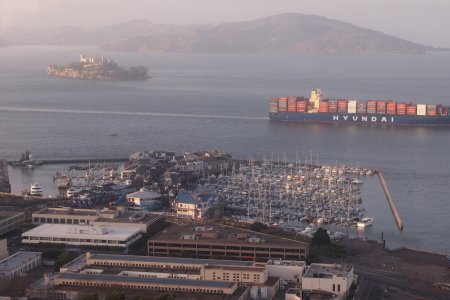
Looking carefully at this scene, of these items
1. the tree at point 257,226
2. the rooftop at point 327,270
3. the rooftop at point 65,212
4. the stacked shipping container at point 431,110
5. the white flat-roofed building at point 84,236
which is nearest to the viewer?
the rooftop at point 327,270

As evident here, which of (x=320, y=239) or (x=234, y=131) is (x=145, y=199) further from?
(x=234, y=131)

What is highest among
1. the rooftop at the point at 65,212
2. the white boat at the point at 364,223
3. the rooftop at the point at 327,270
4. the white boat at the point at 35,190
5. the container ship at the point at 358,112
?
the container ship at the point at 358,112

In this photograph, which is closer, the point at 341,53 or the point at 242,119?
the point at 242,119

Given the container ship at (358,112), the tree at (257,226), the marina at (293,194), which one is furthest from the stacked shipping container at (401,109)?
the tree at (257,226)

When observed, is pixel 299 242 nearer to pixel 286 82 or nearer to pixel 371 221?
pixel 371 221

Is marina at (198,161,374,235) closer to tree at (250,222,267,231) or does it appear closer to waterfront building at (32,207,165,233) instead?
tree at (250,222,267,231)

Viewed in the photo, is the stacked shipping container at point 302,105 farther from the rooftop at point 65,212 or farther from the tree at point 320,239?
the tree at point 320,239

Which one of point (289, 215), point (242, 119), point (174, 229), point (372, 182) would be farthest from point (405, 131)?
point (174, 229)
